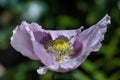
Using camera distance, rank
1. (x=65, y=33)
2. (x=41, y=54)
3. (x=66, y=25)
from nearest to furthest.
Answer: (x=41, y=54)
(x=65, y=33)
(x=66, y=25)

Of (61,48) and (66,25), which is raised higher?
(66,25)

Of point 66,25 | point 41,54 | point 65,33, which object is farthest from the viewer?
point 66,25

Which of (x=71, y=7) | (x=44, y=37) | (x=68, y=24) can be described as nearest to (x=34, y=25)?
(x=44, y=37)

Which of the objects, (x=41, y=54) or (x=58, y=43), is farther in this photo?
(x=58, y=43)

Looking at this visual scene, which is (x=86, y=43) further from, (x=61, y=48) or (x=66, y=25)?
(x=66, y=25)

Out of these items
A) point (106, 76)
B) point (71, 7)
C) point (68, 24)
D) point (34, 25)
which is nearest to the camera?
point (34, 25)

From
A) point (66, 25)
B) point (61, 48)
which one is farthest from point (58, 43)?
point (66, 25)

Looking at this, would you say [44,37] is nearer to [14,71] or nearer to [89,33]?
[89,33]

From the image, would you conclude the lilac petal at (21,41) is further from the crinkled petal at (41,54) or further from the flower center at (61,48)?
the flower center at (61,48)
